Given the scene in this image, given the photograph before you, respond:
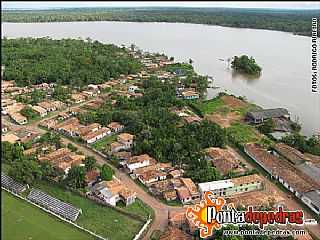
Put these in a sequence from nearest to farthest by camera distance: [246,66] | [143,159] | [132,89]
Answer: [143,159], [132,89], [246,66]

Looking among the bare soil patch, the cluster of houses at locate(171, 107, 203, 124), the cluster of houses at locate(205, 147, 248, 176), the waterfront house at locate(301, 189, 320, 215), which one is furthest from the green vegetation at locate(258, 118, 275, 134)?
the waterfront house at locate(301, 189, 320, 215)

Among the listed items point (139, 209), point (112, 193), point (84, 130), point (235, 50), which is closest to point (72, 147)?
point (84, 130)

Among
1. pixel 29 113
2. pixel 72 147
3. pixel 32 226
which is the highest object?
pixel 29 113

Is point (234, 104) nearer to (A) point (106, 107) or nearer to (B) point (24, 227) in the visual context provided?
(A) point (106, 107)

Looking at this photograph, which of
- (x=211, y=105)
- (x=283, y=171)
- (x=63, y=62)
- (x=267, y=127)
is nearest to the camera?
(x=283, y=171)

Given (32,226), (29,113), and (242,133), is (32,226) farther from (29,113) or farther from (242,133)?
(242,133)

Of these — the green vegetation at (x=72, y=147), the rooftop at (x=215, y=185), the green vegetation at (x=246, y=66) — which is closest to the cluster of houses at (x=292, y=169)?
the rooftop at (x=215, y=185)
